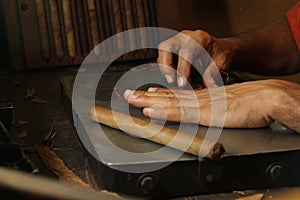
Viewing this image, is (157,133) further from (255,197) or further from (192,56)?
(192,56)

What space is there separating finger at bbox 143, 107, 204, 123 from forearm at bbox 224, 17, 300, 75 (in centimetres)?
46

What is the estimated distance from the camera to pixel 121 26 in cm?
182

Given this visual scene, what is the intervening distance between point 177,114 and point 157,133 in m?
0.11

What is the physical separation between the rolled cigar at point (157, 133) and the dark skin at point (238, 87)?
0.08m

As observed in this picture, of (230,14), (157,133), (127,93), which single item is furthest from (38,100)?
(230,14)

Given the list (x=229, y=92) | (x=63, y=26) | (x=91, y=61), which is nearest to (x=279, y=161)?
(x=229, y=92)

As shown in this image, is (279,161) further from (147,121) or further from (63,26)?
(63,26)

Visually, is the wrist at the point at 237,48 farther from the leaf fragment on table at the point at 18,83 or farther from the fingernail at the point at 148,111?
the leaf fragment on table at the point at 18,83

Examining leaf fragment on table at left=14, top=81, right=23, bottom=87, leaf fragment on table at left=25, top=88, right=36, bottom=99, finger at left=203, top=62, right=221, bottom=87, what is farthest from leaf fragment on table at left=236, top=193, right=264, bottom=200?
leaf fragment on table at left=14, top=81, right=23, bottom=87

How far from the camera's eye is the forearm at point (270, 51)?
144 cm

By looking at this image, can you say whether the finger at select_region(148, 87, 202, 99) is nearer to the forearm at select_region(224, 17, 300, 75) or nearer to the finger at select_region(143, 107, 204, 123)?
the finger at select_region(143, 107, 204, 123)

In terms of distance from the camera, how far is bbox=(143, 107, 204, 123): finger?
3.27 feet

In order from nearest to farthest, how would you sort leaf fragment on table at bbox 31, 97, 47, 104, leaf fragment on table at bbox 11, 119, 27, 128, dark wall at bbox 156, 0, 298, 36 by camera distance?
leaf fragment on table at bbox 11, 119, 27, 128 → leaf fragment on table at bbox 31, 97, 47, 104 → dark wall at bbox 156, 0, 298, 36

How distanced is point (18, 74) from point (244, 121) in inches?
36.6
